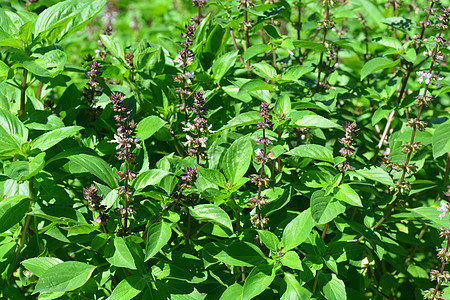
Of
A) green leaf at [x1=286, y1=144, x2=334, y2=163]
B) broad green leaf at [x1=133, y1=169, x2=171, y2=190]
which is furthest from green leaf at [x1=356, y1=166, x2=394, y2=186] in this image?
broad green leaf at [x1=133, y1=169, x2=171, y2=190]

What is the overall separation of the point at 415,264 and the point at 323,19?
1.72 meters

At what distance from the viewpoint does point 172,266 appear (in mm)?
2125

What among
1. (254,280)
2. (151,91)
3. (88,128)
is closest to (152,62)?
(151,91)

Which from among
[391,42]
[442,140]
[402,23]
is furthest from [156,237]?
[402,23]

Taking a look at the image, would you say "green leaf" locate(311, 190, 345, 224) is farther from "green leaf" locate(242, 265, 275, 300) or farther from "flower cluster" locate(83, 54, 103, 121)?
"flower cluster" locate(83, 54, 103, 121)

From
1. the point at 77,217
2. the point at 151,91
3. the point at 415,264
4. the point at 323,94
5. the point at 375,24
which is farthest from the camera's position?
the point at 375,24

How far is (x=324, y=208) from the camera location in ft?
6.91

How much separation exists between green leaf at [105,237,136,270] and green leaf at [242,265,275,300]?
0.49 m

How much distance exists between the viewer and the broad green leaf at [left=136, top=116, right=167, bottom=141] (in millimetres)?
2289

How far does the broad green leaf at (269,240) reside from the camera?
2.12 m

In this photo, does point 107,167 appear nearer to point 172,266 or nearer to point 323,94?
point 172,266

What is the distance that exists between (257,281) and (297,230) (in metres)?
0.30

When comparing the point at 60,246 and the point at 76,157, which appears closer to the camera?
the point at 76,157

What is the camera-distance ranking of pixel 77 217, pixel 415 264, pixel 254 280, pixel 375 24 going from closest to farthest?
pixel 254 280
pixel 77 217
pixel 415 264
pixel 375 24
